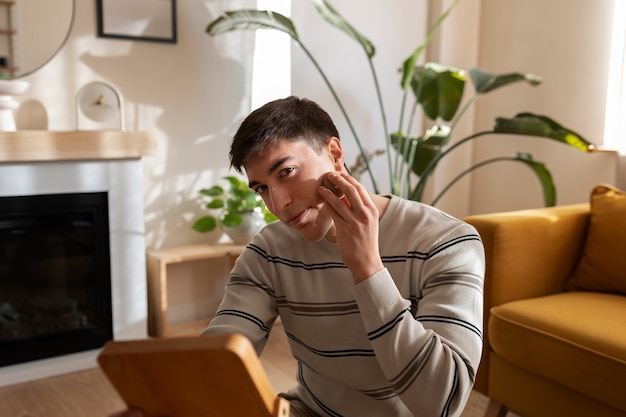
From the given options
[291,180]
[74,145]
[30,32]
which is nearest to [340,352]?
[291,180]

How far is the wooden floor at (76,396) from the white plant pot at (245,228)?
64cm

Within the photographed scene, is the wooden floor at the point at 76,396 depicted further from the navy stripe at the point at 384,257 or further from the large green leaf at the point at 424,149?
the navy stripe at the point at 384,257

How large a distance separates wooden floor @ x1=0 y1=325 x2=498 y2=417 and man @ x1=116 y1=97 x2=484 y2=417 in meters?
1.23

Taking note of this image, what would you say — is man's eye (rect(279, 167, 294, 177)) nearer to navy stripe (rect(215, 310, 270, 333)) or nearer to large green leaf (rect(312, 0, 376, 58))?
navy stripe (rect(215, 310, 270, 333))

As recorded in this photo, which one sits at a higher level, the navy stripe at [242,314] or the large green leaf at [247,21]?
the large green leaf at [247,21]

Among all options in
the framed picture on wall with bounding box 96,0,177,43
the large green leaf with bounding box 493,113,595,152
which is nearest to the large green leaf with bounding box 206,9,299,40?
the framed picture on wall with bounding box 96,0,177,43

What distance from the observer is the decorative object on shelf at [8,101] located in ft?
7.79

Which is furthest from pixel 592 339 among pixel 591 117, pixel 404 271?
pixel 591 117

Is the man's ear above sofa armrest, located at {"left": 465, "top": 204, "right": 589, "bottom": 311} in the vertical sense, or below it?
above

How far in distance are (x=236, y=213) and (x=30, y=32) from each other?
1.24 metres

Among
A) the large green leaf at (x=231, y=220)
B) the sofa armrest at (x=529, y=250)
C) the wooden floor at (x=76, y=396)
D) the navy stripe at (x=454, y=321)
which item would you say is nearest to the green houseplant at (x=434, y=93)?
→ the sofa armrest at (x=529, y=250)

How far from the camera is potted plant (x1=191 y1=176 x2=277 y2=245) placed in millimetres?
2916

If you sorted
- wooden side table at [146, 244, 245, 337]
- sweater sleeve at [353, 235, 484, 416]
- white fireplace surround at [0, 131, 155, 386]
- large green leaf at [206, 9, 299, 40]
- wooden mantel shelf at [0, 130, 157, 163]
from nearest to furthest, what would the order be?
1. sweater sleeve at [353, 235, 484, 416]
2. wooden mantel shelf at [0, 130, 157, 163]
3. white fireplace surround at [0, 131, 155, 386]
4. large green leaf at [206, 9, 299, 40]
5. wooden side table at [146, 244, 245, 337]

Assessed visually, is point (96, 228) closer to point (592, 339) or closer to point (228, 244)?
point (228, 244)
